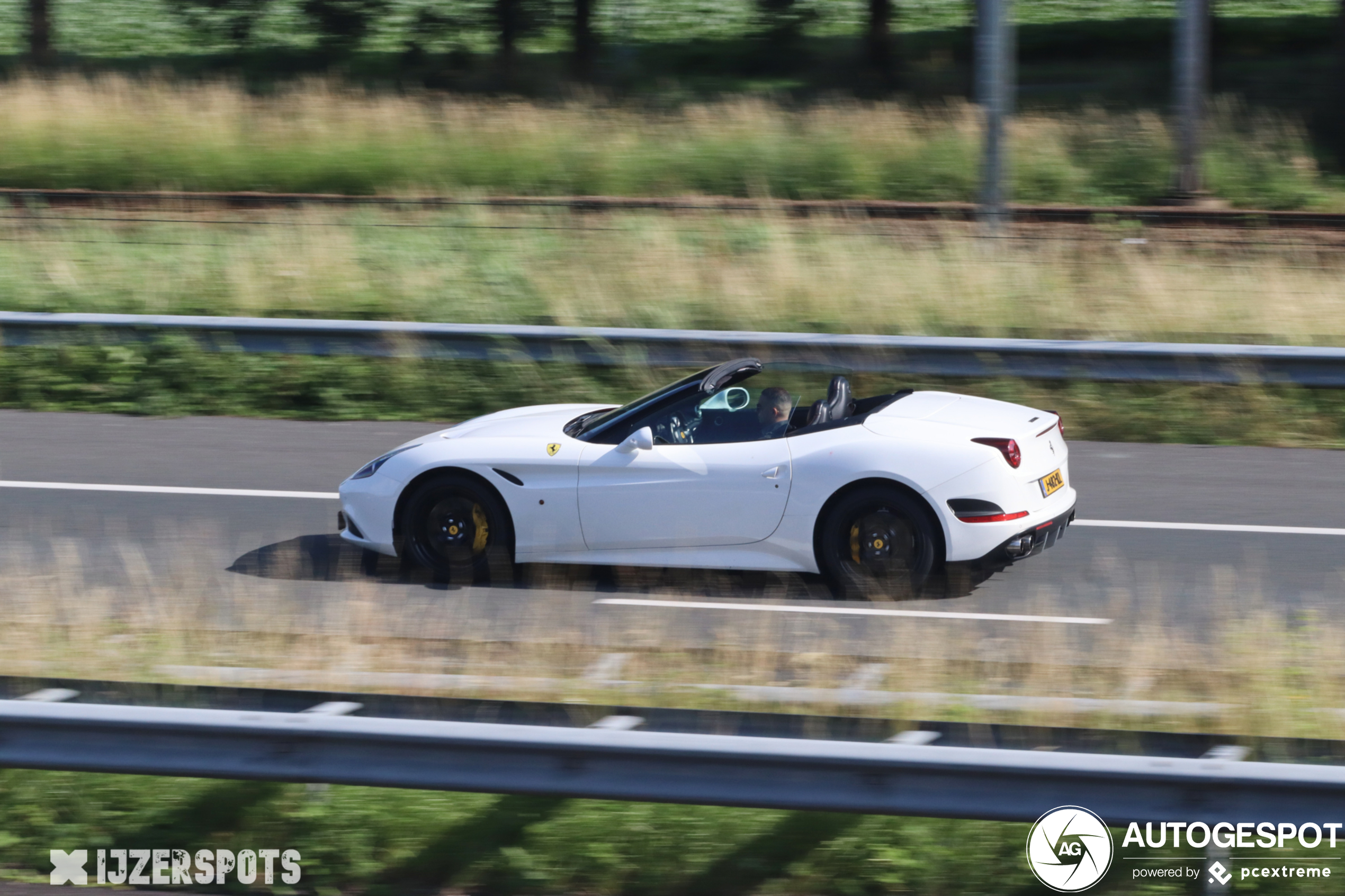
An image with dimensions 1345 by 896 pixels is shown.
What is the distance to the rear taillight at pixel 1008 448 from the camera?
291 inches

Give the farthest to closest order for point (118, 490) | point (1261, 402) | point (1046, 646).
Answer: point (1261, 402), point (118, 490), point (1046, 646)

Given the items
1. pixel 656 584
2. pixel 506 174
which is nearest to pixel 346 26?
pixel 506 174

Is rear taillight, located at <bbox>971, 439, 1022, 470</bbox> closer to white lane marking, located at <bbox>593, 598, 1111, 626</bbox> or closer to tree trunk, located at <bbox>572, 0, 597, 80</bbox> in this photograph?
white lane marking, located at <bbox>593, 598, 1111, 626</bbox>

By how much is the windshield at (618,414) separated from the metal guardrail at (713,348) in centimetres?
305

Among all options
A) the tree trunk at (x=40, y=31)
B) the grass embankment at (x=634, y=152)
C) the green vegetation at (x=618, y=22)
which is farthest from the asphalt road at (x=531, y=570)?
the tree trunk at (x=40, y=31)

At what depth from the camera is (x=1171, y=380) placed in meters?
10.8

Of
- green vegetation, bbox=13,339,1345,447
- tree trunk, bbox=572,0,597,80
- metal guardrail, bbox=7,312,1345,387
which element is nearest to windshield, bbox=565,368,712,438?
metal guardrail, bbox=7,312,1345,387

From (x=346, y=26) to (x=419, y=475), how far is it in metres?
28.1

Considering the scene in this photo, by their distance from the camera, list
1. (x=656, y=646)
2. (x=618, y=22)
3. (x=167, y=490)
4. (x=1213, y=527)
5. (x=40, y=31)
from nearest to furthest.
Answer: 1. (x=656, y=646)
2. (x=1213, y=527)
3. (x=167, y=490)
4. (x=40, y=31)
5. (x=618, y=22)

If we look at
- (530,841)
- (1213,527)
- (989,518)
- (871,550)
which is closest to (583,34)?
(1213,527)

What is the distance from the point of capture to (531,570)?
8.16 meters

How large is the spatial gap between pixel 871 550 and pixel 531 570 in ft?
5.83

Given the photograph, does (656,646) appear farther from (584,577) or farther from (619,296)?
(619,296)

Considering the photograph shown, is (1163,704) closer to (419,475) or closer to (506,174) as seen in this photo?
(419,475)
